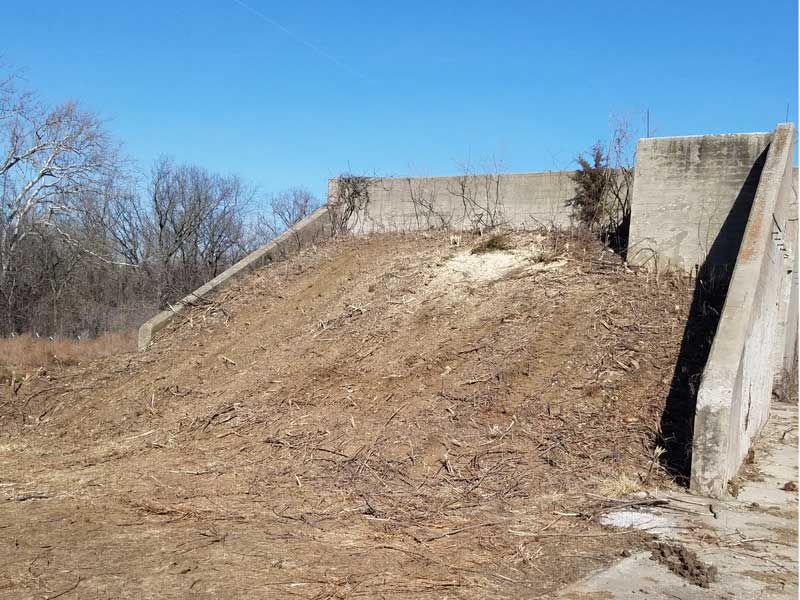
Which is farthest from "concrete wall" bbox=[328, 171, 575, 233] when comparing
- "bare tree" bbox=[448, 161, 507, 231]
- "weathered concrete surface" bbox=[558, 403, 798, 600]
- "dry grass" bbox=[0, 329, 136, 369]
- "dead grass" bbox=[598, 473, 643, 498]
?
"dead grass" bbox=[598, 473, 643, 498]

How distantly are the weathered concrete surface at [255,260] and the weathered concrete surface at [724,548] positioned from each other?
30.3ft

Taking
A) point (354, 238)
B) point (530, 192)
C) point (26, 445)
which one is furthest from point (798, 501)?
point (354, 238)

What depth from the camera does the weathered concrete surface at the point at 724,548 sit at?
4.71 meters

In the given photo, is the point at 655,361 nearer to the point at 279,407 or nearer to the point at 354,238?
the point at 279,407

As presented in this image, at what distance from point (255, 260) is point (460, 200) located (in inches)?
163


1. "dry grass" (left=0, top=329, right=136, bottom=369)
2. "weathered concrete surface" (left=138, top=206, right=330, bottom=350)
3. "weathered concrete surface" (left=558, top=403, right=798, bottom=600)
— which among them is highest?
"weathered concrete surface" (left=138, top=206, right=330, bottom=350)

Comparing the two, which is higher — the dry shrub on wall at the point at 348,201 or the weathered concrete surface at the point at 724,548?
the dry shrub on wall at the point at 348,201

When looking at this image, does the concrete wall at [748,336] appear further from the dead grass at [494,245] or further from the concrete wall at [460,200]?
the dead grass at [494,245]

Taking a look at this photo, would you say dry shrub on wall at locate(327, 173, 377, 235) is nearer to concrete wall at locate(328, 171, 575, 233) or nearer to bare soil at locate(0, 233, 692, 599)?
concrete wall at locate(328, 171, 575, 233)

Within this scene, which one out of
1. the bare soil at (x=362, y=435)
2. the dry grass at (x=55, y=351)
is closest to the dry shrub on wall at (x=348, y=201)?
the bare soil at (x=362, y=435)

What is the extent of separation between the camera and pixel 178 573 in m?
4.95

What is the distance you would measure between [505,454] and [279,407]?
9.88ft

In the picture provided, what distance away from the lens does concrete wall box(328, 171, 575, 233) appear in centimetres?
1309

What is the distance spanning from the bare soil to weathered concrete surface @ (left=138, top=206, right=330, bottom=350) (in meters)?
0.34
